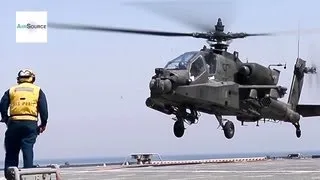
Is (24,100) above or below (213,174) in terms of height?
above

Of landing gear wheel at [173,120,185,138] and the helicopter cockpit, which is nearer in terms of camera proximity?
the helicopter cockpit

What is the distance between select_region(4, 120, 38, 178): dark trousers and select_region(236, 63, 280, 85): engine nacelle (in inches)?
945

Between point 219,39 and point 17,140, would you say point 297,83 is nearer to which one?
point 219,39

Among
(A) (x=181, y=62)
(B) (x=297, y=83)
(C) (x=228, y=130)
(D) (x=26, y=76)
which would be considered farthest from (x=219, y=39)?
(D) (x=26, y=76)

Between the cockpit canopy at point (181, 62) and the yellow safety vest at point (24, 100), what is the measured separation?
65.1 feet

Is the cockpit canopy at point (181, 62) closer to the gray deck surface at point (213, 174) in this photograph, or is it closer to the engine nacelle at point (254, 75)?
the engine nacelle at point (254, 75)

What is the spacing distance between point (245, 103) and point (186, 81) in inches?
198

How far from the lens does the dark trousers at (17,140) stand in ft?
36.3

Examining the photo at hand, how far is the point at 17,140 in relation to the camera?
11094mm

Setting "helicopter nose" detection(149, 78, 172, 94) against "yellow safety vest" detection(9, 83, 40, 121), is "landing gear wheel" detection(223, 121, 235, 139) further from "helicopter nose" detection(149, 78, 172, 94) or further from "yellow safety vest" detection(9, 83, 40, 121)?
"yellow safety vest" detection(9, 83, 40, 121)

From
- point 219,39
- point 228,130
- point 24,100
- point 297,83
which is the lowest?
point 228,130

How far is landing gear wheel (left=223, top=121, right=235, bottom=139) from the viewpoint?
34406mm

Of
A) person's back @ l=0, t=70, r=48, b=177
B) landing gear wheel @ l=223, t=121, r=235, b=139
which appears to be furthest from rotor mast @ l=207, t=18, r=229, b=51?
person's back @ l=0, t=70, r=48, b=177

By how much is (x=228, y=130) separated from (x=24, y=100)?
24.0m
